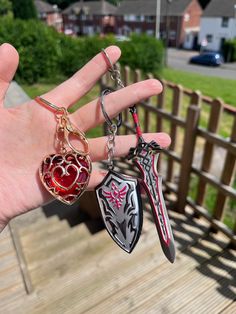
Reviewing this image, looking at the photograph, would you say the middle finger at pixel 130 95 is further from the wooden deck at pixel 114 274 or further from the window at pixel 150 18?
the wooden deck at pixel 114 274

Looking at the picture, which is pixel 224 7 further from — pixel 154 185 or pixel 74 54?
pixel 74 54

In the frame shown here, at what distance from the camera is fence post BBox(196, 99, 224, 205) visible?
291 centimetres

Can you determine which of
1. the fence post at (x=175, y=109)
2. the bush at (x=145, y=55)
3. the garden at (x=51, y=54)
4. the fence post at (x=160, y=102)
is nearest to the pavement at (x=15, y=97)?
the garden at (x=51, y=54)

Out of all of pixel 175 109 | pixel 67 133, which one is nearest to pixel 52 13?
pixel 175 109

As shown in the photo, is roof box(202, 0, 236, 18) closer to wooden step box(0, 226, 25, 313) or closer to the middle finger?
the middle finger

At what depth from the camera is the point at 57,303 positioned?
223 cm

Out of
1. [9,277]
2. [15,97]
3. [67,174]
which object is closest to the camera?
[67,174]

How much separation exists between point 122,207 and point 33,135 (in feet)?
1.87

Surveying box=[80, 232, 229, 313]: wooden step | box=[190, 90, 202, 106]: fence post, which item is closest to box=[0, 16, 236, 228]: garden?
box=[190, 90, 202, 106]: fence post

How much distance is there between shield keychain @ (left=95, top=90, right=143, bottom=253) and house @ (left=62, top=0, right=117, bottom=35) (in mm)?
1393

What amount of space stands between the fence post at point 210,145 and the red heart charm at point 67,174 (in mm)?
2166

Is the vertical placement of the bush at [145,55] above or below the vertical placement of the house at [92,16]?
below

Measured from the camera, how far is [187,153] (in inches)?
133

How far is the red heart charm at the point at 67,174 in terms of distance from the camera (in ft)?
3.57
